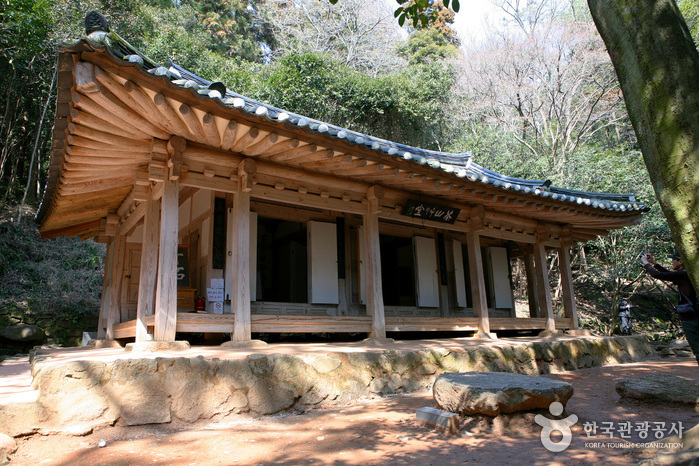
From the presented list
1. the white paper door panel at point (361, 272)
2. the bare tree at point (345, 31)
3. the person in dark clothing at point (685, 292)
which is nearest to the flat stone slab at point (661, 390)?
the person in dark clothing at point (685, 292)

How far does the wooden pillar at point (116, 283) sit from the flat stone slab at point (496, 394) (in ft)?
21.0

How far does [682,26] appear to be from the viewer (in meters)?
2.18

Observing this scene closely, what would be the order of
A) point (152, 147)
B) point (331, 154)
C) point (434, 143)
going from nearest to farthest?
point (152, 147) < point (331, 154) < point (434, 143)

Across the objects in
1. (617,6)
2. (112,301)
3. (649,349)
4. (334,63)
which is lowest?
(649,349)

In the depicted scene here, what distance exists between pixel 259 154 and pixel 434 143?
1778 centimetres

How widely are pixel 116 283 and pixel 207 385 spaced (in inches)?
199

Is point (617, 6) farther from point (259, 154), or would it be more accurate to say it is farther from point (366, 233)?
point (366, 233)

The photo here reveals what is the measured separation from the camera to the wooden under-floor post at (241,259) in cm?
563

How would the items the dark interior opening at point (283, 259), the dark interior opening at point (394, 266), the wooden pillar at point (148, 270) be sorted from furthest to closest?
1. the dark interior opening at point (394, 266)
2. the dark interior opening at point (283, 259)
3. the wooden pillar at point (148, 270)

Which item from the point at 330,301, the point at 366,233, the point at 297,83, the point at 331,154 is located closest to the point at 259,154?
the point at 331,154

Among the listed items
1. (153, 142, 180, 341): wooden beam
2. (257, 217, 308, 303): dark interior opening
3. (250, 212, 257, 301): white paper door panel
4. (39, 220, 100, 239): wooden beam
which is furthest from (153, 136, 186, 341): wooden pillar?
(39, 220, 100, 239): wooden beam

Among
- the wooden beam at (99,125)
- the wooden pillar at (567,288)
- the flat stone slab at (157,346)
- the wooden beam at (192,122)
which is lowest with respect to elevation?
the flat stone slab at (157,346)

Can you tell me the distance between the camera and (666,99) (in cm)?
207

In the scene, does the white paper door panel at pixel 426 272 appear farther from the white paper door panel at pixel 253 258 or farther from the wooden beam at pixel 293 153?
the wooden beam at pixel 293 153
